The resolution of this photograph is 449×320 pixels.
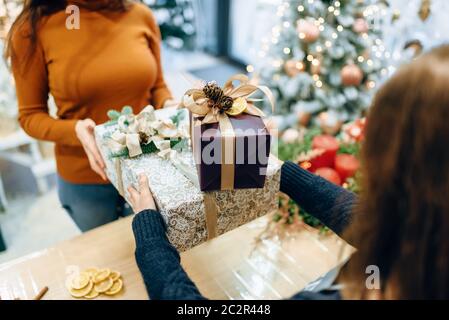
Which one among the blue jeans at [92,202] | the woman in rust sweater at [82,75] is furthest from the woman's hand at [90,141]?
the blue jeans at [92,202]

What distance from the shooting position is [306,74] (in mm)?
2365

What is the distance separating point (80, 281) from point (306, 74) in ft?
5.83

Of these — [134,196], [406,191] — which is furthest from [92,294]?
[406,191]

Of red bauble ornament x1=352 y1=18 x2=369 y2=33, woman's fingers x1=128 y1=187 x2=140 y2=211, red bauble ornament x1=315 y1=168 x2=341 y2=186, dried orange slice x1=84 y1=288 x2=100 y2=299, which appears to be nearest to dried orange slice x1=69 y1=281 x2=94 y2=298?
dried orange slice x1=84 y1=288 x2=100 y2=299

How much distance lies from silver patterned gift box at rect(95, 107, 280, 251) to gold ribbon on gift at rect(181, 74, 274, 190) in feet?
0.19

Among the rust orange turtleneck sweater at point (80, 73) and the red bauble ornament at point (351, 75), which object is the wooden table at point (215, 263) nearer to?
the rust orange turtleneck sweater at point (80, 73)

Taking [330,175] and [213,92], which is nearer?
[213,92]

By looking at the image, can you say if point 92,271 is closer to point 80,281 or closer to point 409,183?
point 80,281

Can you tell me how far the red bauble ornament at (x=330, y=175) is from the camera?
4.41ft

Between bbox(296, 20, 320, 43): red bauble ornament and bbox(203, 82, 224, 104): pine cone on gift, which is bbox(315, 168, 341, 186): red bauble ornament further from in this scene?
bbox(296, 20, 320, 43): red bauble ornament

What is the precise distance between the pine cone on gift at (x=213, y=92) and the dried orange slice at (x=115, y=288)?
499 mm

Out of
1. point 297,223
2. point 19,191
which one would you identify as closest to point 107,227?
point 297,223

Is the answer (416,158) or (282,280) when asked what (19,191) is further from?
(416,158)

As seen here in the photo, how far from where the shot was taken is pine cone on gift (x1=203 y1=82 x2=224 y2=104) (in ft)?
2.85
